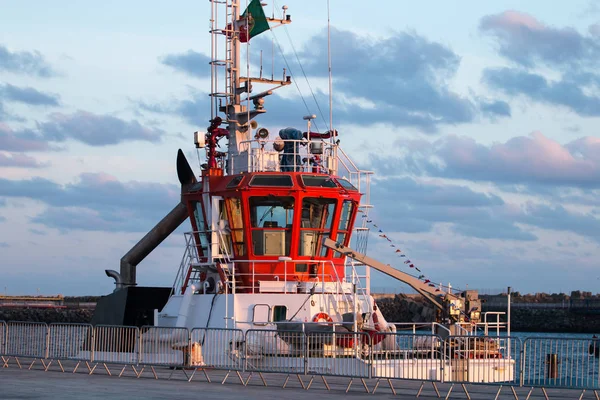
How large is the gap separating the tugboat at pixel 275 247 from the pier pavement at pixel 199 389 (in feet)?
7.30

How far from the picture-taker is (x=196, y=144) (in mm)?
31297

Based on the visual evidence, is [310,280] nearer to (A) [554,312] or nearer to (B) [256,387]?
(B) [256,387]

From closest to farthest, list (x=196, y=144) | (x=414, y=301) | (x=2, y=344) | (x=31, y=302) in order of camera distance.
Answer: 1. (x=2, y=344)
2. (x=196, y=144)
3. (x=414, y=301)
4. (x=31, y=302)

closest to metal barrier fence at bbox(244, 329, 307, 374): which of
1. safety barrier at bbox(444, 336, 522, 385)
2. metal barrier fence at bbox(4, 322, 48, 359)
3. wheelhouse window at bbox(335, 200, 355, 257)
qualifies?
safety barrier at bbox(444, 336, 522, 385)

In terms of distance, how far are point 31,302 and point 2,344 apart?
94.1 metres

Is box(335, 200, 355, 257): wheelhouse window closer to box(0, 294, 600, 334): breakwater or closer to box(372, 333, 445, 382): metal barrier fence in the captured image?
box(372, 333, 445, 382): metal barrier fence

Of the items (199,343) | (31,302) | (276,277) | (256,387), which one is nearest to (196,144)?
(276,277)

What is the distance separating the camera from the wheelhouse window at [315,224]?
2934 centimetres

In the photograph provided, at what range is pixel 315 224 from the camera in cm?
2953

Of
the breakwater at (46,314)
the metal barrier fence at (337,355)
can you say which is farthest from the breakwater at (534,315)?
the metal barrier fence at (337,355)

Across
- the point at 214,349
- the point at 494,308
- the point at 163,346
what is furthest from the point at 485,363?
the point at 494,308

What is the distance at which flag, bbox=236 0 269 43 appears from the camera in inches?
1306

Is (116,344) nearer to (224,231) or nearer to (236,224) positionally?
(224,231)

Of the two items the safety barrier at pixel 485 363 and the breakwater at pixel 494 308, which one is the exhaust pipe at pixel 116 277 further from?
the breakwater at pixel 494 308
